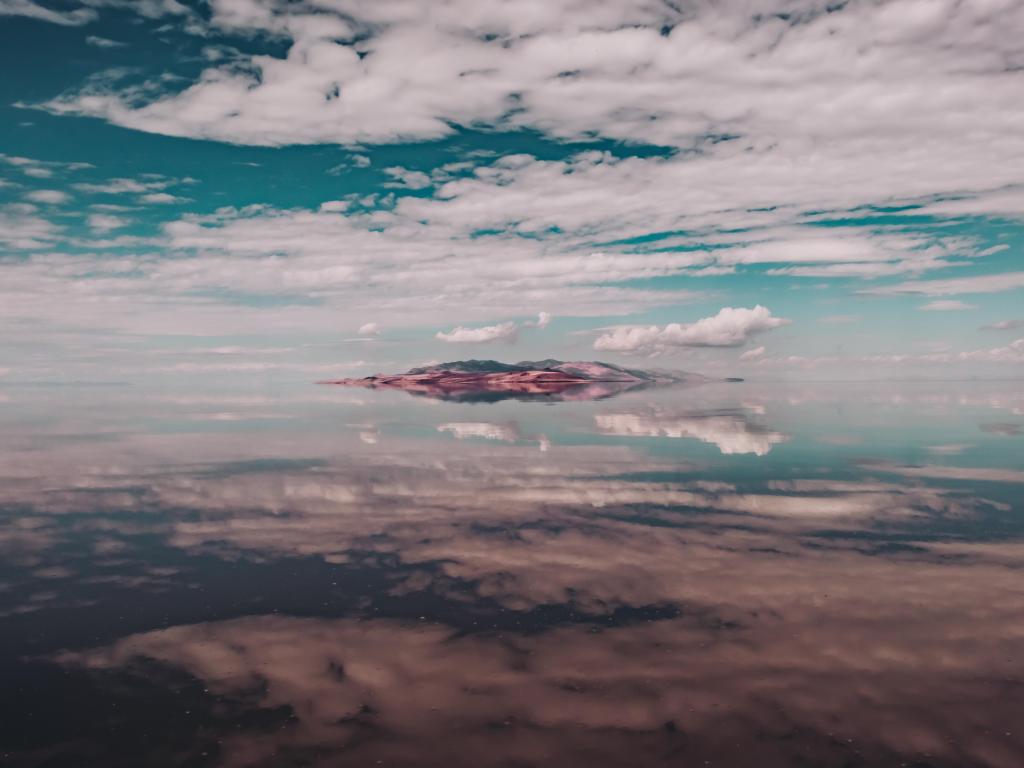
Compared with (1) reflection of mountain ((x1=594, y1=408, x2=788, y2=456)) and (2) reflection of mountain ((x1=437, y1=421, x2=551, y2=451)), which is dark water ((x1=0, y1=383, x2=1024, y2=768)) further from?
(2) reflection of mountain ((x1=437, y1=421, x2=551, y2=451))

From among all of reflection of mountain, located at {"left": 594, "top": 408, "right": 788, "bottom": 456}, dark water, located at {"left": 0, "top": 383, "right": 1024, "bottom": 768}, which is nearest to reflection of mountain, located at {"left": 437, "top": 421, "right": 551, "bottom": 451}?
reflection of mountain, located at {"left": 594, "top": 408, "right": 788, "bottom": 456}

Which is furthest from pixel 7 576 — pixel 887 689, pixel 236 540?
pixel 887 689

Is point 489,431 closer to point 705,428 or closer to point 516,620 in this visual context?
point 705,428

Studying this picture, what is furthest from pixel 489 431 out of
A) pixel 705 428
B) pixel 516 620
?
pixel 516 620

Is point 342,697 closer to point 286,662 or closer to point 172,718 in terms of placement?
point 286,662

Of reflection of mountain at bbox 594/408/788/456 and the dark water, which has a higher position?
reflection of mountain at bbox 594/408/788/456
